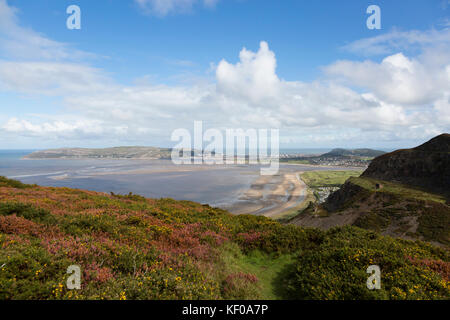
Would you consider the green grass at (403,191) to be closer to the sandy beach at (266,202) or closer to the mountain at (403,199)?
the mountain at (403,199)

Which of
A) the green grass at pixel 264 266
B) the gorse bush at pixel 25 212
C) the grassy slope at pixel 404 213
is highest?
the gorse bush at pixel 25 212

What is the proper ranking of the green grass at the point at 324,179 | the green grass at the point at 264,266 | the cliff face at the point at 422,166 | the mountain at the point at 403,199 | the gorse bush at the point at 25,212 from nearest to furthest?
the green grass at the point at 264,266
the gorse bush at the point at 25,212
the mountain at the point at 403,199
the cliff face at the point at 422,166
the green grass at the point at 324,179

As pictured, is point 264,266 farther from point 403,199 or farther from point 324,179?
point 324,179

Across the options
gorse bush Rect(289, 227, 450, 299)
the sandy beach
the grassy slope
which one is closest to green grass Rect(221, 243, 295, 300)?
gorse bush Rect(289, 227, 450, 299)

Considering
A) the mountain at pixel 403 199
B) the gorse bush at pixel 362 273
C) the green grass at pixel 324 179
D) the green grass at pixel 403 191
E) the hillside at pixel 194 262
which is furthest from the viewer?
the green grass at pixel 324 179

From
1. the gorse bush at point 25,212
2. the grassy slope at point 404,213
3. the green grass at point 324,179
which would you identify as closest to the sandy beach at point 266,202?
the grassy slope at point 404,213

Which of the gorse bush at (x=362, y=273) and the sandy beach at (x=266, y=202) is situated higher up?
the gorse bush at (x=362, y=273)
